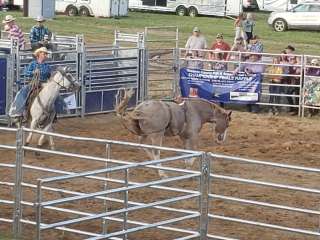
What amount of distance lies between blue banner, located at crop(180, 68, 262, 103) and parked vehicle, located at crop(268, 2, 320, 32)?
18.2m

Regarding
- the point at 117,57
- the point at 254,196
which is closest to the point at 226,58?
the point at 117,57

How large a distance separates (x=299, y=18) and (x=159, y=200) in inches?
1108

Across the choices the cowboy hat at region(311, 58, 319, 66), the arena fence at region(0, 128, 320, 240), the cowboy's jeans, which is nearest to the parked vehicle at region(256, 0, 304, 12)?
the cowboy hat at region(311, 58, 319, 66)

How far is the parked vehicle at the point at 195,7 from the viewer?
1700 inches

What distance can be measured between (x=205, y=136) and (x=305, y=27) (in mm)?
22578

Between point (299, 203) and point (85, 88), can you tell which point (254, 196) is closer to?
point (299, 203)

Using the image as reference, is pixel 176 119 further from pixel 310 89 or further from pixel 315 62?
pixel 315 62

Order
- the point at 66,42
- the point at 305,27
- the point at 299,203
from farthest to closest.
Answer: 1. the point at 305,27
2. the point at 66,42
3. the point at 299,203

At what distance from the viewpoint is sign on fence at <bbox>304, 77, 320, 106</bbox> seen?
19.3m

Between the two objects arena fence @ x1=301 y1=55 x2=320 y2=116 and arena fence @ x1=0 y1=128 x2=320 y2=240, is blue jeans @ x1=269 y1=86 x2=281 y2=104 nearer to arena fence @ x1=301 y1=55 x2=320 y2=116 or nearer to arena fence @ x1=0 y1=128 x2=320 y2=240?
arena fence @ x1=301 y1=55 x2=320 y2=116

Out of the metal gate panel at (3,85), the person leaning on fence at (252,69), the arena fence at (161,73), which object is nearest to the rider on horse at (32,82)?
the metal gate panel at (3,85)

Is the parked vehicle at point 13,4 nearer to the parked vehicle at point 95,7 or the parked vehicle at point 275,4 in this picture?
the parked vehicle at point 95,7

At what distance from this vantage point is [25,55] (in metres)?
17.3

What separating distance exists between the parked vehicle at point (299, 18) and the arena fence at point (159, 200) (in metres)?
25.0
